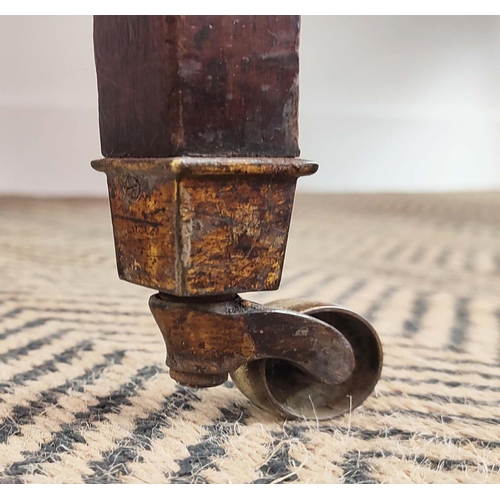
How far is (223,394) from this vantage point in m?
0.89

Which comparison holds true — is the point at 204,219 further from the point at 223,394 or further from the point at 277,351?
the point at 223,394

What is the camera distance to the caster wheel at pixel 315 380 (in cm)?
80

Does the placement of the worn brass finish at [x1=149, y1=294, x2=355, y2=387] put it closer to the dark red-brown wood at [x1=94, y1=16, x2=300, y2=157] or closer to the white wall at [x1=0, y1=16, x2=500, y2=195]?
the dark red-brown wood at [x1=94, y1=16, x2=300, y2=157]

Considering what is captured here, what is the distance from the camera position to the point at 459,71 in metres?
3.32

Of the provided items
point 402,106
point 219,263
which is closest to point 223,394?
point 219,263

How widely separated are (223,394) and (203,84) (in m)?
0.42

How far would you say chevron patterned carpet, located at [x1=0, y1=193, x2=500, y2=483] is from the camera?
2.24 feet

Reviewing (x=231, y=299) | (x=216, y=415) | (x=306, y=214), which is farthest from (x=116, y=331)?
(x=306, y=214)

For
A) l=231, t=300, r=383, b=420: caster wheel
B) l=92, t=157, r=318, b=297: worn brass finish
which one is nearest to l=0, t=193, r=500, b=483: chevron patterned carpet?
l=231, t=300, r=383, b=420: caster wheel

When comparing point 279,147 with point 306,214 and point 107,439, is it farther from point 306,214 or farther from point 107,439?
point 306,214

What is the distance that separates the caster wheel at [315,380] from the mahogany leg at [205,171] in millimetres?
62

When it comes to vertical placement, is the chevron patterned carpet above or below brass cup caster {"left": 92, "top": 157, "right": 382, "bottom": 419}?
below

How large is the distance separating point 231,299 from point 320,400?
204mm

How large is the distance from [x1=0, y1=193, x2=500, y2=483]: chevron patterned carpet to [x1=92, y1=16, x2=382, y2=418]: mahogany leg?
0.09 meters
